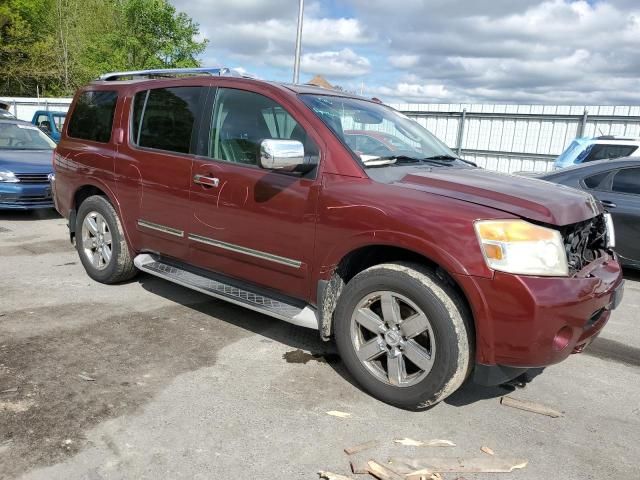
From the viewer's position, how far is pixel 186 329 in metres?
4.13

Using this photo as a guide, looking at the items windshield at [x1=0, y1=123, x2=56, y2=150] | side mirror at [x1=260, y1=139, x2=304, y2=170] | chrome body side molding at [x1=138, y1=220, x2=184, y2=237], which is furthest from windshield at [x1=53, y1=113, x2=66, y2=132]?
side mirror at [x1=260, y1=139, x2=304, y2=170]

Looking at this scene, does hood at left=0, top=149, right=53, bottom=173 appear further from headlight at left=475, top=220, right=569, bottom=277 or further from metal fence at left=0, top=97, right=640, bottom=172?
metal fence at left=0, top=97, right=640, bottom=172

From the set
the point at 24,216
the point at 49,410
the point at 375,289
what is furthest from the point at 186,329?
the point at 24,216

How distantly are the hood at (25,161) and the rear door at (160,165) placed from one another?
4.64m

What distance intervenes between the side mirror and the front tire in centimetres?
80

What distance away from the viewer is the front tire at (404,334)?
110 inches

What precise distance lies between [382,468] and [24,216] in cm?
833

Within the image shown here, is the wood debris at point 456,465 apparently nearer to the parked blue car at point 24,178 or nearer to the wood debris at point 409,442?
the wood debris at point 409,442

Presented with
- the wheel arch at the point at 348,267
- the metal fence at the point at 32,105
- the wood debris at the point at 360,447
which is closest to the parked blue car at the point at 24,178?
the wheel arch at the point at 348,267

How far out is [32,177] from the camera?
8305 mm

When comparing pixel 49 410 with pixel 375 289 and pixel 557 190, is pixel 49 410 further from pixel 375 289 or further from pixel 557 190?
pixel 557 190

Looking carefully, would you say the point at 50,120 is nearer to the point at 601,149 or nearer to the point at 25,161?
the point at 25,161

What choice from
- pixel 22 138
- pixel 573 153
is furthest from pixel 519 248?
pixel 22 138

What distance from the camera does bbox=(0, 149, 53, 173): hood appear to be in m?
8.30
